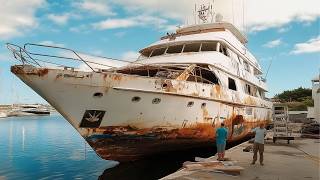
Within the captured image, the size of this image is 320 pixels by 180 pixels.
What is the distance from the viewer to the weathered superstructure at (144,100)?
477 inches

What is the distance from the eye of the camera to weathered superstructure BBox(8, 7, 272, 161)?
39.8ft

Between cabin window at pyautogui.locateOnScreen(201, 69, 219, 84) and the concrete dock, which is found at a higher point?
cabin window at pyautogui.locateOnScreen(201, 69, 219, 84)

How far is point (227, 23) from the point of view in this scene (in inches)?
905

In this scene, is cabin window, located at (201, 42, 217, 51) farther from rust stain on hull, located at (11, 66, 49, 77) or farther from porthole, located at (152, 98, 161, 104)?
rust stain on hull, located at (11, 66, 49, 77)

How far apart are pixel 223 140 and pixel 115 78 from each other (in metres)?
4.37

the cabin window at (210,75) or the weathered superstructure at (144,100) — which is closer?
the weathered superstructure at (144,100)

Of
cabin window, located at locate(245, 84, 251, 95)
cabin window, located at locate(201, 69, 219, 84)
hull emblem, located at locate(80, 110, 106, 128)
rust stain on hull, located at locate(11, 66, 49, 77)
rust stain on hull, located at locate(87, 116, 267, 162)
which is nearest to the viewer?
rust stain on hull, located at locate(11, 66, 49, 77)

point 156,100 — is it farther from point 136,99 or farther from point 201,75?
point 201,75

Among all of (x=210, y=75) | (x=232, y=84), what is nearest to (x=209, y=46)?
(x=210, y=75)

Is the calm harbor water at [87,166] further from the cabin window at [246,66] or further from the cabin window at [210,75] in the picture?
the cabin window at [246,66]

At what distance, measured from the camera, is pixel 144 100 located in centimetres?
1281

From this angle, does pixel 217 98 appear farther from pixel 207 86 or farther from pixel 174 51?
pixel 174 51

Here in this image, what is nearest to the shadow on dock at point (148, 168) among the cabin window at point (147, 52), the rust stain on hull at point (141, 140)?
the rust stain on hull at point (141, 140)

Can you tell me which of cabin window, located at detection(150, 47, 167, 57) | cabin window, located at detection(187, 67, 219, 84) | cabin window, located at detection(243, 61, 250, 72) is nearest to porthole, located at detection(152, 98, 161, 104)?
cabin window, located at detection(187, 67, 219, 84)
